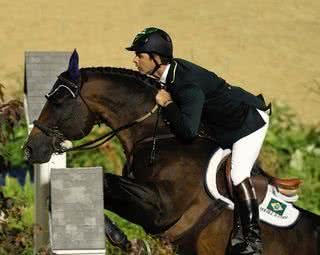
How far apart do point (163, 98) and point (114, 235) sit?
919 mm

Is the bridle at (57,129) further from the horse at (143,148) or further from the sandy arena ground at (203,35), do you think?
the sandy arena ground at (203,35)

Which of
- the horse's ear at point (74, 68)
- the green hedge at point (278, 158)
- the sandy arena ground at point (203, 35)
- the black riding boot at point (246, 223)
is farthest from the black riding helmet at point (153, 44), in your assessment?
the sandy arena ground at point (203, 35)

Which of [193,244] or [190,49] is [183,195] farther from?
[190,49]

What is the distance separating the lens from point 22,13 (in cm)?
1630

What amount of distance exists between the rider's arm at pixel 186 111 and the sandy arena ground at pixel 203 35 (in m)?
6.37

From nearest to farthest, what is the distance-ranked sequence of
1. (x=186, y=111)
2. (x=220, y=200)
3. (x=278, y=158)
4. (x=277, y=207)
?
(x=186, y=111), (x=220, y=200), (x=277, y=207), (x=278, y=158)

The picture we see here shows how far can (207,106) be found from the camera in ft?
27.2

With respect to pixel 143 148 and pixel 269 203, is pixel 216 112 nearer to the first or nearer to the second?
pixel 143 148

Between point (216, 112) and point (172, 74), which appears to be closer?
point (172, 74)

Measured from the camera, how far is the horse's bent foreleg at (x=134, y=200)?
8.18 m

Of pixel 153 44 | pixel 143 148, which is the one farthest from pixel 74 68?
pixel 143 148

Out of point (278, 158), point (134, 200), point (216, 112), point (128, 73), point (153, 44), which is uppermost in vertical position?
point (153, 44)

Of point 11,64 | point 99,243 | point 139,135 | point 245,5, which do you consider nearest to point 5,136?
point 139,135

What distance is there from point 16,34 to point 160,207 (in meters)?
7.83
